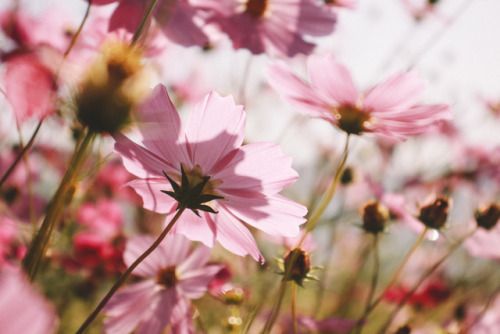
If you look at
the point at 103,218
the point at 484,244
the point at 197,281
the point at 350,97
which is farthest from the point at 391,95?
the point at 103,218

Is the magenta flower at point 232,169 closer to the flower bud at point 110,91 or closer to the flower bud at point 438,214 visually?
the flower bud at point 110,91

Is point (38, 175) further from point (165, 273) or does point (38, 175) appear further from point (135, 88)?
point (135, 88)

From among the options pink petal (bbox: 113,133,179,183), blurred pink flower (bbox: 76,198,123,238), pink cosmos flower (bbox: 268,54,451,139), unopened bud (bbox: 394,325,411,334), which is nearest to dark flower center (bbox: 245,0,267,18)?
pink cosmos flower (bbox: 268,54,451,139)

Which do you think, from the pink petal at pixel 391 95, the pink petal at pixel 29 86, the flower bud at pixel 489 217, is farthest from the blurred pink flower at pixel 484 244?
the pink petal at pixel 29 86

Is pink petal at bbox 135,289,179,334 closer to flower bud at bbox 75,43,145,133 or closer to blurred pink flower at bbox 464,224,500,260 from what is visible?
flower bud at bbox 75,43,145,133

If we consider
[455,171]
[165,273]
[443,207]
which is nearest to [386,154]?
[455,171]

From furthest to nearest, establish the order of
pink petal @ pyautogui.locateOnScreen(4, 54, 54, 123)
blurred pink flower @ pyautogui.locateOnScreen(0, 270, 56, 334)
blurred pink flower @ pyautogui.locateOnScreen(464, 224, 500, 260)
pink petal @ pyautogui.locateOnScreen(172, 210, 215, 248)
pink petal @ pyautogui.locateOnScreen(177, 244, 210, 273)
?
1. blurred pink flower @ pyautogui.locateOnScreen(464, 224, 500, 260)
2. pink petal @ pyautogui.locateOnScreen(177, 244, 210, 273)
3. pink petal @ pyautogui.locateOnScreen(172, 210, 215, 248)
4. pink petal @ pyautogui.locateOnScreen(4, 54, 54, 123)
5. blurred pink flower @ pyautogui.locateOnScreen(0, 270, 56, 334)
